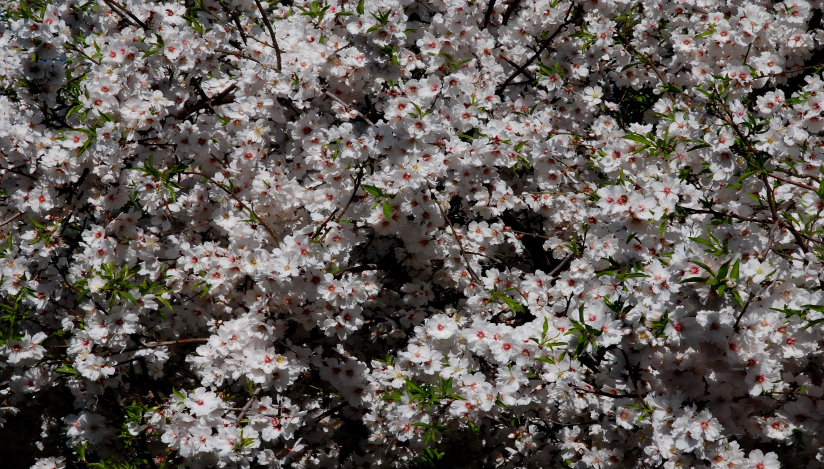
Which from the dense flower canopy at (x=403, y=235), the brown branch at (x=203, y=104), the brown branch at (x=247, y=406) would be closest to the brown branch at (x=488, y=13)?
the dense flower canopy at (x=403, y=235)

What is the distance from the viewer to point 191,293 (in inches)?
180

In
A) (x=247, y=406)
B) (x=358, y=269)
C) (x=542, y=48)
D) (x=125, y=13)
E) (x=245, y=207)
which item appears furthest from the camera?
(x=542, y=48)

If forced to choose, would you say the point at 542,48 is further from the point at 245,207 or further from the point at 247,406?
the point at 247,406

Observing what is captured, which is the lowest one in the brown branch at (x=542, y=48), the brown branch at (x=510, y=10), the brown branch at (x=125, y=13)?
the brown branch at (x=125, y=13)

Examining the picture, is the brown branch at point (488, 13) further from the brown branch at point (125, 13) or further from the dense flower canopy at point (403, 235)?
the brown branch at point (125, 13)

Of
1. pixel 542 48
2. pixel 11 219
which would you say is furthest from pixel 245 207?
pixel 542 48

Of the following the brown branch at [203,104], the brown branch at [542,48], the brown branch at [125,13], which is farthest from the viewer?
the brown branch at [542,48]

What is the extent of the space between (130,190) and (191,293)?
0.93 metres

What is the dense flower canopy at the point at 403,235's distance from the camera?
3379 mm

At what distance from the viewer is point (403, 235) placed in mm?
4559

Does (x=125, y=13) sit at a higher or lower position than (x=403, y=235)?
higher

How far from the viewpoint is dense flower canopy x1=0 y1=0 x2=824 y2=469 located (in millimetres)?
3379

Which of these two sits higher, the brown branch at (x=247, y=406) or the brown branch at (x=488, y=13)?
the brown branch at (x=488, y=13)

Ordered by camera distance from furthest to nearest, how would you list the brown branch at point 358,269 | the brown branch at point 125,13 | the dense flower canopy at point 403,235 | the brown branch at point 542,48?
the brown branch at point 542,48 → the brown branch at point 358,269 → the brown branch at point 125,13 → the dense flower canopy at point 403,235
